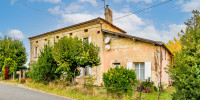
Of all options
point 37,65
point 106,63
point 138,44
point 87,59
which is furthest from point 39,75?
point 138,44

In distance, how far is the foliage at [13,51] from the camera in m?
17.4

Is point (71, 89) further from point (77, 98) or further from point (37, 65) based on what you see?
point (37, 65)

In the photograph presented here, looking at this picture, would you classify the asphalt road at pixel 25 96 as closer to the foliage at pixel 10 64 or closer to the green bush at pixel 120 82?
the green bush at pixel 120 82

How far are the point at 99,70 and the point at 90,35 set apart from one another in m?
3.65

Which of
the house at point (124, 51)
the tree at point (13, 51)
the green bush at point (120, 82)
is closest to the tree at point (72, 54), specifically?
the house at point (124, 51)

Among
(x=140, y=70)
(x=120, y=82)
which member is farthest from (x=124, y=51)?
(x=120, y=82)

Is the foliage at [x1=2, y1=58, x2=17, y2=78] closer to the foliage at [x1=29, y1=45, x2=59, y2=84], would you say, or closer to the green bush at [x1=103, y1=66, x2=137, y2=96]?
the foliage at [x1=29, y1=45, x2=59, y2=84]

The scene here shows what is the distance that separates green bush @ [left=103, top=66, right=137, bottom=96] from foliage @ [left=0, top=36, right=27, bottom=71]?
1382 cm

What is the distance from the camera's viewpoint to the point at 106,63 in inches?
546

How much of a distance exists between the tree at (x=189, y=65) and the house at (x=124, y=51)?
5.51 meters

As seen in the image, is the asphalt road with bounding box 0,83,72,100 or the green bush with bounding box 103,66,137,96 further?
the asphalt road with bounding box 0,83,72,100

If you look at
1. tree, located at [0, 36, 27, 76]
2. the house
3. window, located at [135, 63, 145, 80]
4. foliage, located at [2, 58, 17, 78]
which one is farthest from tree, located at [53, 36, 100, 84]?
tree, located at [0, 36, 27, 76]

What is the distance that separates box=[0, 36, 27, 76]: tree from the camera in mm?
17406

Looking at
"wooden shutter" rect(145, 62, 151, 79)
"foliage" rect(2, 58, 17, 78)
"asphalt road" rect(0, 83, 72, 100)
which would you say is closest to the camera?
"asphalt road" rect(0, 83, 72, 100)
